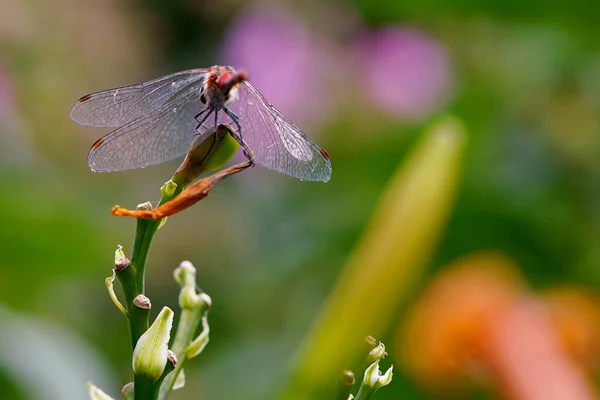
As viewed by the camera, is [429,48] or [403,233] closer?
[403,233]

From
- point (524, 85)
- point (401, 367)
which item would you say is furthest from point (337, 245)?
point (524, 85)

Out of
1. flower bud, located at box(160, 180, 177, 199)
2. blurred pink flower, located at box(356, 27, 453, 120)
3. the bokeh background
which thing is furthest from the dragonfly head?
blurred pink flower, located at box(356, 27, 453, 120)

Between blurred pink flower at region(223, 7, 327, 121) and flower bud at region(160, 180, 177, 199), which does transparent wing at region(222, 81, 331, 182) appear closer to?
flower bud at region(160, 180, 177, 199)

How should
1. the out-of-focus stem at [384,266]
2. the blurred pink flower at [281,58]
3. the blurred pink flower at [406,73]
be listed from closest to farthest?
the out-of-focus stem at [384,266], the blurred pink flower at [406,73], the blurred pink flower at [281,58]

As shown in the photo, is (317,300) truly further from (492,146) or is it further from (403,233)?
(403,233)

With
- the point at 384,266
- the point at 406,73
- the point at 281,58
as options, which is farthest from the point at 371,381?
the point at 281,58

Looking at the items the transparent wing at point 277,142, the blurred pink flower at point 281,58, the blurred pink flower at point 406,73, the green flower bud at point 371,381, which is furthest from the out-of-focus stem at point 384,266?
the blurred pink flower at point 281,58

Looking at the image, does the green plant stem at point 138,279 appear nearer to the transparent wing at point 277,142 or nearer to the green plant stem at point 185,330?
the green plant stem at point 185,330
